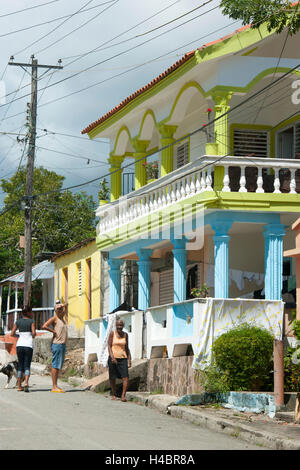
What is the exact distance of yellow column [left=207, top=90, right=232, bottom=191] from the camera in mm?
20297

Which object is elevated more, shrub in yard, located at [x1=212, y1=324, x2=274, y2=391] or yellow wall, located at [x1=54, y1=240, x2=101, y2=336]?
yellow wall, located at [x1=54, y1=240, x2=101, y2=336]

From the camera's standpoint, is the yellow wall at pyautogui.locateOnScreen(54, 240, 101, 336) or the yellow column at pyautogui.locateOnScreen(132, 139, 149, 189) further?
the yellow wall at pyautogui.locateOnScreen(54, 240, 101, 336)

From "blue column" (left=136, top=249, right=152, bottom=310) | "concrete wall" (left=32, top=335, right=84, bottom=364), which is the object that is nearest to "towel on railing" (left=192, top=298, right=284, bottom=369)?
"blue column" (left=136, top=249, right=152, bottom=310)

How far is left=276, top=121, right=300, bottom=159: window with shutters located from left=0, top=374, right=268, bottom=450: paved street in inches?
331

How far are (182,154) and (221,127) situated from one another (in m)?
5.39

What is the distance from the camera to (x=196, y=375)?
1689 centimetres

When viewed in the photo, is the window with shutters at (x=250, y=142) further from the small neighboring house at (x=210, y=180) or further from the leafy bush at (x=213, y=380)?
the leafy bush at (x=213, y=380)

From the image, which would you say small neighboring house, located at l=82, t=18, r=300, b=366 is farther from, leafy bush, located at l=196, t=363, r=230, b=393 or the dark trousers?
the dark trousers

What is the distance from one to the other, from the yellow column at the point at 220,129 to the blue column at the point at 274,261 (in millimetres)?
1674

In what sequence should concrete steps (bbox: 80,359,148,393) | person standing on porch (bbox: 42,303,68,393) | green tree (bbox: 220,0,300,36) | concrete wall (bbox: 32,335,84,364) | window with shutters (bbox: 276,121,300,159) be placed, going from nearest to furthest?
green tree (bbox: 220,0,300,36), person standing on porch (bbox: 42,303,68,393), concrete steps (bbox: 80,359,148,393), window with shutters (bbox: 276,121,300,159), concrete wall (bbox: 32,335,84,364)

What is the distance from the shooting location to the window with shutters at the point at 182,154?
2549 centimetres

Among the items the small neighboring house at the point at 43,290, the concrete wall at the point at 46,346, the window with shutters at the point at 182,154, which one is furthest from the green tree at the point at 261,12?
the small neighboring house at the point at 43,290
